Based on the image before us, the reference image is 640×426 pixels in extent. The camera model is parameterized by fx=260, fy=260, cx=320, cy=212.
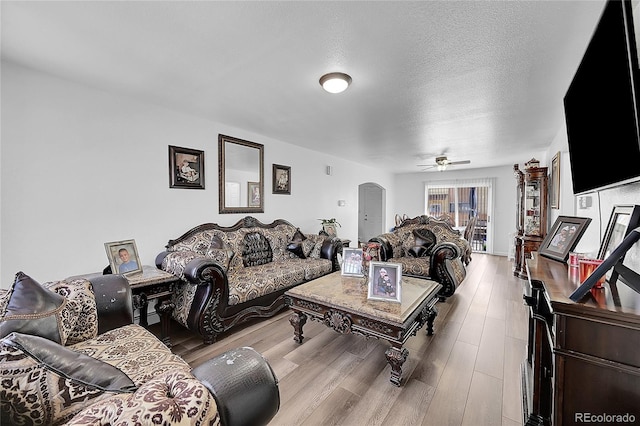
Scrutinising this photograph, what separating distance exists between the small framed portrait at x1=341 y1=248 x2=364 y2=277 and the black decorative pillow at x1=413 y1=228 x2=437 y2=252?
166cm

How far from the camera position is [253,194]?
3799mm

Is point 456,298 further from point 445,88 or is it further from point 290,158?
point 290,158

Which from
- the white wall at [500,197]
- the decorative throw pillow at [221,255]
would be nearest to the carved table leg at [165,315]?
the decorative throw pillow at [221,255]

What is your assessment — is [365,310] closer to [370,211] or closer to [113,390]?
[113,390]

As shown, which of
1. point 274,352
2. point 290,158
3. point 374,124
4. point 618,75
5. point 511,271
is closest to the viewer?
point 618,75

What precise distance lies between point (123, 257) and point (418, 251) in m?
3.61

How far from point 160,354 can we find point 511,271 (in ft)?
18.8

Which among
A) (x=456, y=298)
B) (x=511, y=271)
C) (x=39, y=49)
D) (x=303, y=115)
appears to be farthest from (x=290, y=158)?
(x=511, y=271)

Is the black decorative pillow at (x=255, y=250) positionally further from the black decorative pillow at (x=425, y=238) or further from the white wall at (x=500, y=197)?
the white wall at (x=500, y=197)

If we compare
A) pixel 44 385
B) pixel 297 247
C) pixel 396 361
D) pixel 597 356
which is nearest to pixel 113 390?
pixel 44 385

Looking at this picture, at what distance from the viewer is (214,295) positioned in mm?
2287

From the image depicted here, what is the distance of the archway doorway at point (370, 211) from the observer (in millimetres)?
7895

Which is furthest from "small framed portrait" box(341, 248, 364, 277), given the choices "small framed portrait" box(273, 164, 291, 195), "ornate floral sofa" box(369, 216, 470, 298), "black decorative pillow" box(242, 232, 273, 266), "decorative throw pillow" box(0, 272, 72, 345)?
"decorative throw pillow" box(0, 272, 72, 345)

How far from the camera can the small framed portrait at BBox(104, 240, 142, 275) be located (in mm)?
2170
